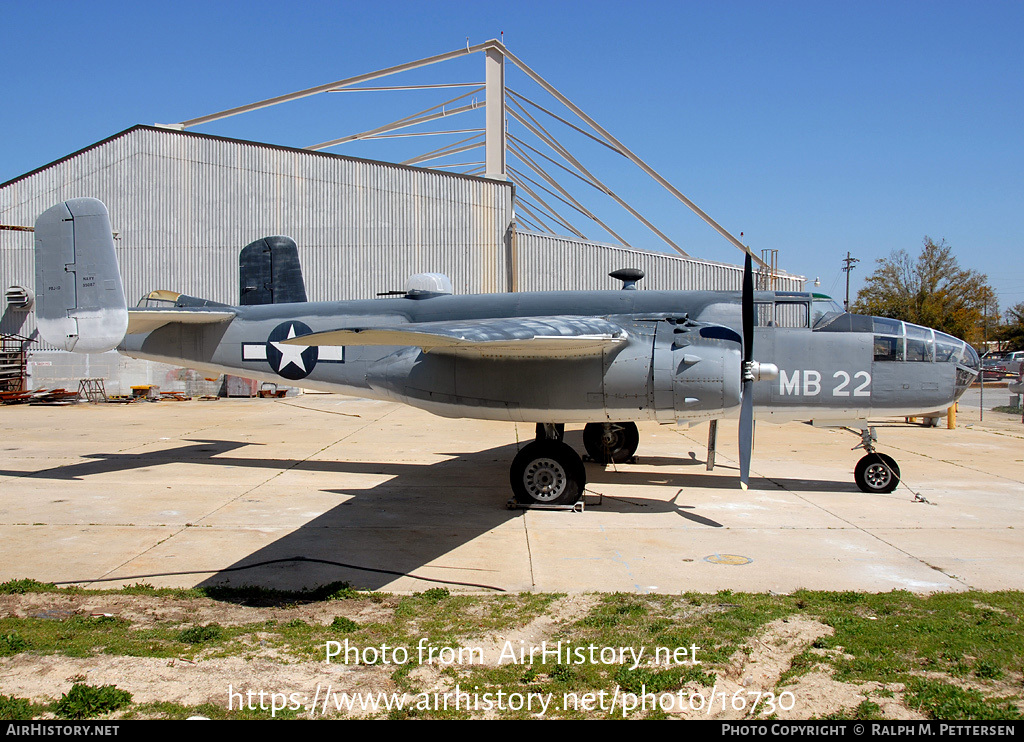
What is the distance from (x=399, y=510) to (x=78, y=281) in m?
6.50

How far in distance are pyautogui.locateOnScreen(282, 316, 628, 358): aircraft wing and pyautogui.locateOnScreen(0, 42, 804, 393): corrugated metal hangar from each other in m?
18.5

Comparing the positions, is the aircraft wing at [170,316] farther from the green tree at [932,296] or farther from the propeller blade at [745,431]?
the green tree at [932,296]

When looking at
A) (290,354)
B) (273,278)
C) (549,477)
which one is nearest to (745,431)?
(549,477)

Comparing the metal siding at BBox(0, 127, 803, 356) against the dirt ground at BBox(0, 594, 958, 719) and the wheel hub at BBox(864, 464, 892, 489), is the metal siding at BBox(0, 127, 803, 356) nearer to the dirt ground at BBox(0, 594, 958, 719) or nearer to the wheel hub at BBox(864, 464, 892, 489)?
the wheel hub at BBox(864, 464, 892, 489)

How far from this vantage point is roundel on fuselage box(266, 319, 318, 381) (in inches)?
476

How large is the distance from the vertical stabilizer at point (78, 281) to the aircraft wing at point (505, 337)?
17.7 ft

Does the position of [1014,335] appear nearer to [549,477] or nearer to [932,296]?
[932,296]

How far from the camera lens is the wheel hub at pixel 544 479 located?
9711 mm

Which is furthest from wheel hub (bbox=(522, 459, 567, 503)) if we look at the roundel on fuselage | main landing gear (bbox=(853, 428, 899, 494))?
main landing gear (bbox=(853, 428, 899, 494))

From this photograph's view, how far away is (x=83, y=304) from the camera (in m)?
10.9

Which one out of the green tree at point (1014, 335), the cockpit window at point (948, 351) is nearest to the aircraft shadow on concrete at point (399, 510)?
the cockpit window at point (948, 351)

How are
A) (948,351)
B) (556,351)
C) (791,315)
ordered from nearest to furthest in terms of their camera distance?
1. (556,351)
2. (948,351)
3. (791,315)

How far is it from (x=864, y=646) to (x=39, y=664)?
5908mm

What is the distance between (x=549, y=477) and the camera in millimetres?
9742
